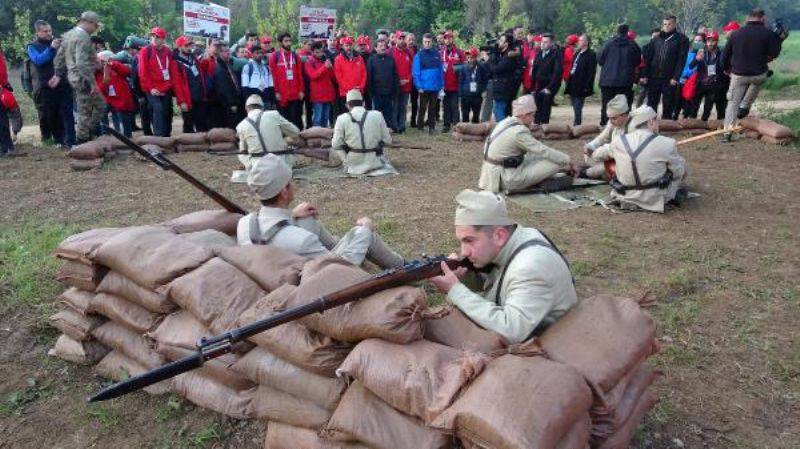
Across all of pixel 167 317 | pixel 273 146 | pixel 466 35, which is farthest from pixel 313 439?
pixel 466 35

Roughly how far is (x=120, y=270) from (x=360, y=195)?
14.5 feet

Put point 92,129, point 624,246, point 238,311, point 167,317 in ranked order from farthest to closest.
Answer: point 92,129 < point 624,246 < point 167,317 < point 238,311

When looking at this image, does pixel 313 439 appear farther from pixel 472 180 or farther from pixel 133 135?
pixel 133 135

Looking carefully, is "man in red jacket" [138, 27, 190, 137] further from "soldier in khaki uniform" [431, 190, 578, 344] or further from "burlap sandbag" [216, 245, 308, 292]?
"soldier in khaki uniform" [431, 190, 578, 344]

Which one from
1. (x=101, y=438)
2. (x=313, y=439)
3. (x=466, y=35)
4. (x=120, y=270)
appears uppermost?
(x=466, y=35)

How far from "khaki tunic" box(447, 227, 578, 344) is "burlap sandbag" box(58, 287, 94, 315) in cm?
247

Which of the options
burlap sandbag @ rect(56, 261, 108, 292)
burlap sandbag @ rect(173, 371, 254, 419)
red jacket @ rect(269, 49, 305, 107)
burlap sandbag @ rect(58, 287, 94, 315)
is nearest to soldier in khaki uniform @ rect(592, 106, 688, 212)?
burlap sandbag @ rect(173, 371, 254, 419)

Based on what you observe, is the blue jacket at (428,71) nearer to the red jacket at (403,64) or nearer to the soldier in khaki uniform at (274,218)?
the red jacket at (403,64)

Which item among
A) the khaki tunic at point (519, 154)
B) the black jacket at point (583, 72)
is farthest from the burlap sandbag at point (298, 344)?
the black jacket at point (583, 72)

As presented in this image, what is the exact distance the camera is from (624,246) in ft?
18.5

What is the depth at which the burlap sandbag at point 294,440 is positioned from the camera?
253cm

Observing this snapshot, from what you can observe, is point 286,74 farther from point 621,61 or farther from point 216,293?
point 216,293

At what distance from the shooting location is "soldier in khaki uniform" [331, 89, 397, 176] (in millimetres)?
8336

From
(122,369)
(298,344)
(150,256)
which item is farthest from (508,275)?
(122,369)
